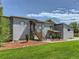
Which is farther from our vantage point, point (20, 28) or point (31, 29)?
point (31, 29)

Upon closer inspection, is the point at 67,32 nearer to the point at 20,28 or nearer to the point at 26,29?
the point at 26,29

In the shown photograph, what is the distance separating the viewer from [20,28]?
1433 inches

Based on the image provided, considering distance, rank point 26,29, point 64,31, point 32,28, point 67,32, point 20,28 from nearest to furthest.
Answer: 1. point 20,28
2. point 26,29
3. point 32,28
4. point 64,31
5. point 67,32

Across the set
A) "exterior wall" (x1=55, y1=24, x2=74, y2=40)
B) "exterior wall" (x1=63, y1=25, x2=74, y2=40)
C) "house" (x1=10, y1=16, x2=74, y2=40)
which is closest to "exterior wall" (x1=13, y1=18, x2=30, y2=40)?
"house" (x1=10, y1=16, x2=74, y2=40)

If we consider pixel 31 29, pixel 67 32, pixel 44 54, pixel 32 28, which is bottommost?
pixel 44 54

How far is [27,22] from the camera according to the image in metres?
38.0

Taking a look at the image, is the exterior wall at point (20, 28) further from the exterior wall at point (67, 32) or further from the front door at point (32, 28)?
the exterior wall at point (67, 32)

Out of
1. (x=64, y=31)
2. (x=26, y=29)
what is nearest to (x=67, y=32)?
(x=64, y=31)

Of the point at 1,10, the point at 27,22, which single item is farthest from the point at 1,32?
the point at 27,22

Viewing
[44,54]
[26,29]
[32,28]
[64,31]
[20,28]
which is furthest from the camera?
[64,31]

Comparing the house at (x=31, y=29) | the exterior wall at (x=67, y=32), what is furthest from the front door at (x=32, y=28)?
the exterior wall at (x=67, y=32)

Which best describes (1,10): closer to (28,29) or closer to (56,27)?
(28,29)

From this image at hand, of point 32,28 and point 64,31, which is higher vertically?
point 32,28

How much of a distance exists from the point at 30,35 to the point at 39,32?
208 centimetres
